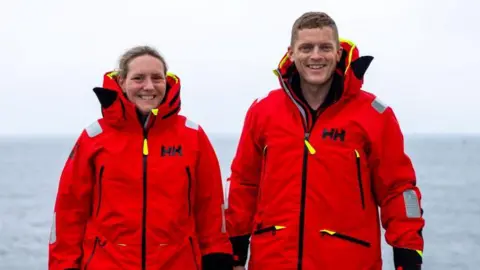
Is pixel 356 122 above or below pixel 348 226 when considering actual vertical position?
above

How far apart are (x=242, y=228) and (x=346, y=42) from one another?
3.41 ft

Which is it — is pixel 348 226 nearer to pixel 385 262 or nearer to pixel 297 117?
pixel 297 117

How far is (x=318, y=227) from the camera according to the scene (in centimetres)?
296

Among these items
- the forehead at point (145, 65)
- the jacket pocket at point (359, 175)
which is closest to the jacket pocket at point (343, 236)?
the jacket pocket at point (359, 175)

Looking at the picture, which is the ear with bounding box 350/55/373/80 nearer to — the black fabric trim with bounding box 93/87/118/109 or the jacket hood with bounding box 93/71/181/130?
the jacket hood with bounding box 93/71/181/130

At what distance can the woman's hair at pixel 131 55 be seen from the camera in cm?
316

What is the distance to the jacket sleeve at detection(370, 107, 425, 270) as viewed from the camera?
117 inches

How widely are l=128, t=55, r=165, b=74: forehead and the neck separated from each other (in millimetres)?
714

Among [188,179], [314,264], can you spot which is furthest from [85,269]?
[314,264]

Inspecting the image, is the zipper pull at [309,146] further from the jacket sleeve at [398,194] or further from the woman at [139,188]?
the woman at [139,188]

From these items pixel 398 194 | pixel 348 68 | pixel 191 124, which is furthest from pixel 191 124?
pixel 398 194

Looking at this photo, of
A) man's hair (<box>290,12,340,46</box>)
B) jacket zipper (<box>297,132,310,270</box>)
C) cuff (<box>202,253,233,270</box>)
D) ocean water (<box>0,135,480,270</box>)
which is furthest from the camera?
ocean water (<box>0,135,480,270</box>)

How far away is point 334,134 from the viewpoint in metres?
3.02

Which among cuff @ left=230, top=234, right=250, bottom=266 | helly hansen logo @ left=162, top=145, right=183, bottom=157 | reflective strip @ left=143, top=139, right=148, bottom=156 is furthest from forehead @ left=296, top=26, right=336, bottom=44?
cuff @ left=230, top=234, right=250, bottom=266
